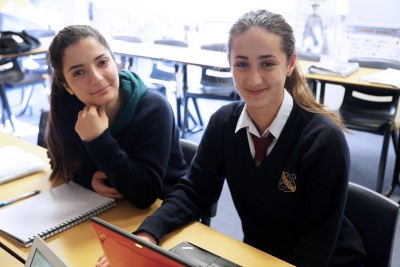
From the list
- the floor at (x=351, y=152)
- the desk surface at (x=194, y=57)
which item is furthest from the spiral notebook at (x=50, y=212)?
the desk surface at (x=194, y=57)

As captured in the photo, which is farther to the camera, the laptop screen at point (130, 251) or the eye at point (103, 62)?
the eye at point (103, 62)

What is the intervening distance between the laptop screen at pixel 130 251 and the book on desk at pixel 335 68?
2.45 metres

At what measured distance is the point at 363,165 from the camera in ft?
10.4

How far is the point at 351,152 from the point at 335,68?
Answer: 873 millimetres

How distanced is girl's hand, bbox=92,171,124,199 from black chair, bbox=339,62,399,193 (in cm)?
193

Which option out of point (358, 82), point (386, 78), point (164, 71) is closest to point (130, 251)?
point (358, 82)

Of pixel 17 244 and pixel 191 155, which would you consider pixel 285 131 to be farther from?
pixel 17 244

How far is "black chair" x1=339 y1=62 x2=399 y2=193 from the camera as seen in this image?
2635mm

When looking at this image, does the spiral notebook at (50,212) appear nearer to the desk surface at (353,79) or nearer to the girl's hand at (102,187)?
the girl's hand at (102,187)

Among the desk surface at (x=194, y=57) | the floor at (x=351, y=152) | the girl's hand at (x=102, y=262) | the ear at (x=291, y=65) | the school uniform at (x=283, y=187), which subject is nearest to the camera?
the girl's hand at (x=102, y=262)

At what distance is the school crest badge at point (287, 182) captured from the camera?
1.15 m

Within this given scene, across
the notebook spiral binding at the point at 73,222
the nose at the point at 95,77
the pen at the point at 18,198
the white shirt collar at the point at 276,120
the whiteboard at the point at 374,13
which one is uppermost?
the whiteboard at the point at 374,13

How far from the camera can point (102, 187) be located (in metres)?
1.36

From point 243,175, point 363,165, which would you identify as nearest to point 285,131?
point 243,175
